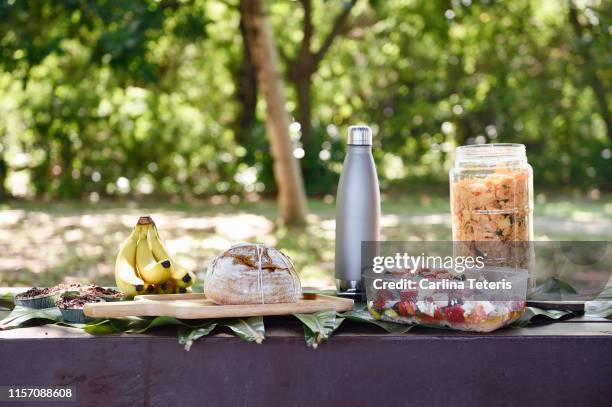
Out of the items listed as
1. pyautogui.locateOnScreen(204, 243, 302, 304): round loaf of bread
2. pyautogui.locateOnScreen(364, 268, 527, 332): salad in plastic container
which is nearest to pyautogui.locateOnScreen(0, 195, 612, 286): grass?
pyautogui.locateOnScreen(204, 243, 302, 304): round loaf of bread

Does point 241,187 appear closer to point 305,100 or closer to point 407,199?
point 305,100

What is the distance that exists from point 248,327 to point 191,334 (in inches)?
4.6

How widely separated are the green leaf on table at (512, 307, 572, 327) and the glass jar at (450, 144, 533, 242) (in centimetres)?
29

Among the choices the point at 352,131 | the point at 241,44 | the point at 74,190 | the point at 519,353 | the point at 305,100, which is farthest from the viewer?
the point at 241,44

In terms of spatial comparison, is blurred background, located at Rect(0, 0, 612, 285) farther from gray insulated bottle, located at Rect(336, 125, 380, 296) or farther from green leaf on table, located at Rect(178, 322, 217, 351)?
green leaf on table, located at Rect(178, 322, 217, 351)

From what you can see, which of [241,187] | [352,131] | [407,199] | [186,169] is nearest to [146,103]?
[186,169]

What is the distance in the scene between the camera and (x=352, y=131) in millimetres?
2080

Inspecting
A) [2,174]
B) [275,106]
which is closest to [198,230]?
[275,106]

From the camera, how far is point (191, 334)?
167cm

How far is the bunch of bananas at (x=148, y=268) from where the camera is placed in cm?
201

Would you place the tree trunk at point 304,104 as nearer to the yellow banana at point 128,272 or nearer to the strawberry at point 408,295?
the yellow banana at point 128,272

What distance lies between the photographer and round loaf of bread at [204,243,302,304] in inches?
69.7

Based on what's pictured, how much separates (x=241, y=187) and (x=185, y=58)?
301 cm

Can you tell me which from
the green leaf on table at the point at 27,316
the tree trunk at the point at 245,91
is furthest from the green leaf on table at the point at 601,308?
the tree trunk at the point at 245,91
